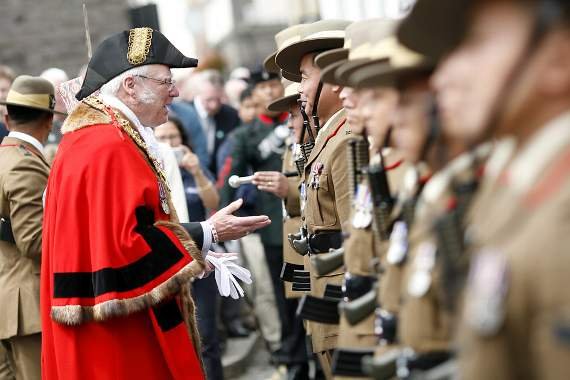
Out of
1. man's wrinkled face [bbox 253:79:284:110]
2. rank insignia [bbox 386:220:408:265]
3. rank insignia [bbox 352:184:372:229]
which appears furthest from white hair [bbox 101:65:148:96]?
man's wrinkled face [bbox 253:79:284:110]

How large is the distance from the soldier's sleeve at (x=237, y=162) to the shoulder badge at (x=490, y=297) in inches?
270

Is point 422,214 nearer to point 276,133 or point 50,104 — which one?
point 50,104

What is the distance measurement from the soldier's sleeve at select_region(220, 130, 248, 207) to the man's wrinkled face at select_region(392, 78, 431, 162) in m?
5.93

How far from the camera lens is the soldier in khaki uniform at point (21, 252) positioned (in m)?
6.13

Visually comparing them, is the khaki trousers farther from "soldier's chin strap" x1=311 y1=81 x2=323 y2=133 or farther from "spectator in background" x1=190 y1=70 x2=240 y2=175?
"spectator in background" x1=190 y1=70 x2=240 y2=175

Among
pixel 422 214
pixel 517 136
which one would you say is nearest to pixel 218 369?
pixel 422 214

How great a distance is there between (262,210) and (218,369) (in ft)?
5.23

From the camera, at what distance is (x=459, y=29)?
2.59m

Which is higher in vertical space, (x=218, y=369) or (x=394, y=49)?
(x=394, y=49)

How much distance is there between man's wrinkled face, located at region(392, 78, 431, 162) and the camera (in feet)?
9.93

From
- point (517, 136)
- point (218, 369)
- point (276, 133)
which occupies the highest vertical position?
point (517, 136)

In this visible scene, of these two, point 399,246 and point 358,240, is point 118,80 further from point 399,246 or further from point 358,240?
point 399,246

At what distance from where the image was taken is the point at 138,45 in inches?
222

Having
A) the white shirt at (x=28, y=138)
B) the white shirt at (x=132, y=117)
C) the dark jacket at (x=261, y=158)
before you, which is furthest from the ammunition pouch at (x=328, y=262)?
the dark jacket at (x=261, y=158)
